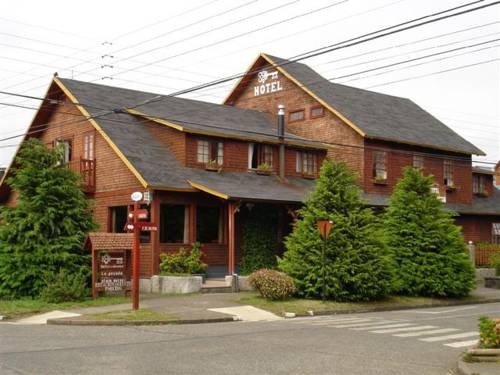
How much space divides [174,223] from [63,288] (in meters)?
6.77

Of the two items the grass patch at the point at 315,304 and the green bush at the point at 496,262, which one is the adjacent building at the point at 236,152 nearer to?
the grass patch at the point at 315,304

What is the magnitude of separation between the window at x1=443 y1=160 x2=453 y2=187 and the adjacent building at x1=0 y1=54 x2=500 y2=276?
57 mm

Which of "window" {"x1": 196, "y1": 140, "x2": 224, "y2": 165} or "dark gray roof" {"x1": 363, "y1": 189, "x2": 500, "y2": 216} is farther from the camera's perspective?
"dark gray roof" {"x1": 363, "y1": 189, "x2": 500, "y2": 216}

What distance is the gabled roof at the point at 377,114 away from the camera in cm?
3634

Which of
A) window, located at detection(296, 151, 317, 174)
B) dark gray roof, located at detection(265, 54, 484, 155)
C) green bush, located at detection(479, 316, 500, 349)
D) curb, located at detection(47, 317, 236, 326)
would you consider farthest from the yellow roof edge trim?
green bush, located at detection(479, 316, 500, 349)

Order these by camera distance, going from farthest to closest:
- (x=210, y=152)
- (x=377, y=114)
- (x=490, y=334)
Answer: (x=377, y=114), (x=210, y=152), (x=490, y=334)

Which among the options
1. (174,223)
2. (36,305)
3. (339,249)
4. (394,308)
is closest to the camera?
(36,305)

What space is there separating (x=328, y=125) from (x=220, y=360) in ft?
87.1

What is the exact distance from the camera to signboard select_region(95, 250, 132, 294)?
23547 millimetres

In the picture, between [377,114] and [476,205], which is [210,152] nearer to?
[377,114]

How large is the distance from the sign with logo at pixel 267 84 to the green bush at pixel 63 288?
20567 mm

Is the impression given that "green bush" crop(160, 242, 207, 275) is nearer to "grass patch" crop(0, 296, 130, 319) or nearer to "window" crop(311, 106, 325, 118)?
"grass patch" crop(0, 296, 130, 319)

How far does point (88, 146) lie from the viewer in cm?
3109

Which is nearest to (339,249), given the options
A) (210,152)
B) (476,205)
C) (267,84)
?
(210,152)
